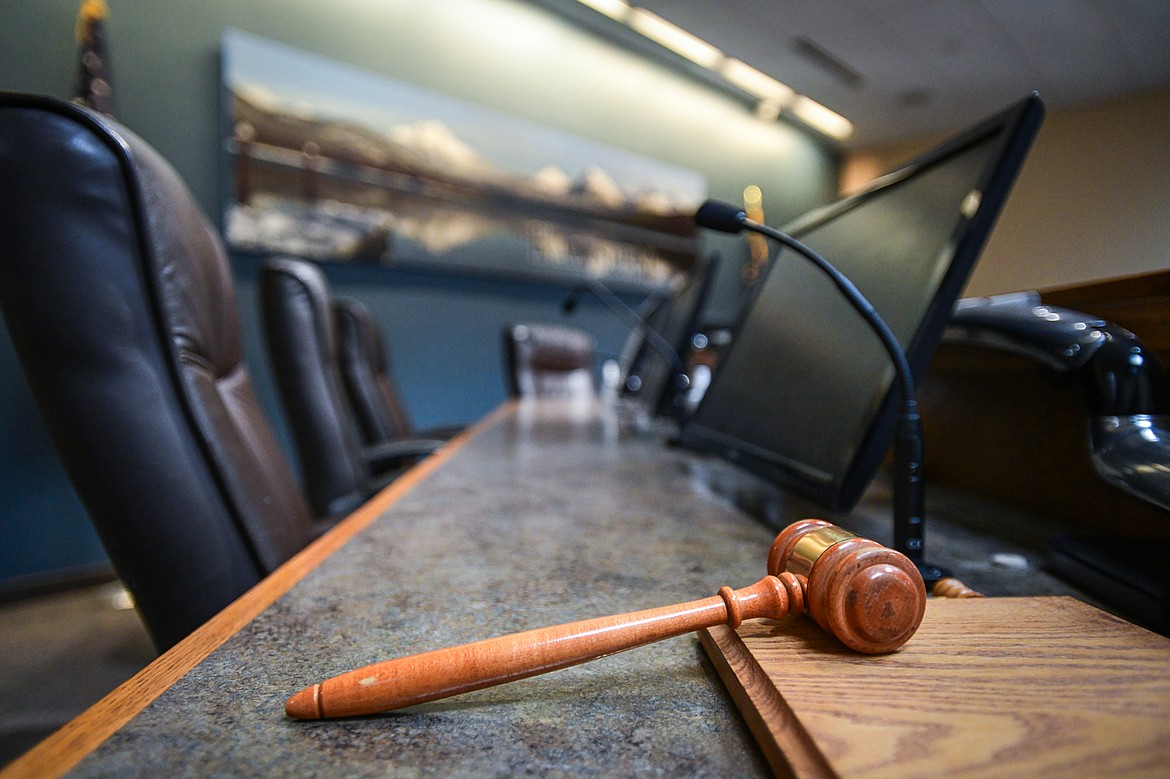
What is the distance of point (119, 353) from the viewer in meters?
0.55

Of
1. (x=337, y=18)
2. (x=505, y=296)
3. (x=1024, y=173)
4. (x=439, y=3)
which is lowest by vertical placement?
(x=505, y=296)

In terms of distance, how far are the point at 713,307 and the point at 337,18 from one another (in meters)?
3.30

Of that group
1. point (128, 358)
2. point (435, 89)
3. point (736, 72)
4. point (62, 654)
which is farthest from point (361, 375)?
point (736, 72)

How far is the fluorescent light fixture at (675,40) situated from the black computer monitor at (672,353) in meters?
2.34

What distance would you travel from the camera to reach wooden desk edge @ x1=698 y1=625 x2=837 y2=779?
0.70 ft

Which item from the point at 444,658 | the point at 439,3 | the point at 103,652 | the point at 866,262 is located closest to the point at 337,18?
the point at 439,3

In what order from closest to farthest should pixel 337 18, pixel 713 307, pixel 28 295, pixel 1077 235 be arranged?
pixel 28 295 < pixel 1077 235 < pixel 337 18 < pixel 713 307

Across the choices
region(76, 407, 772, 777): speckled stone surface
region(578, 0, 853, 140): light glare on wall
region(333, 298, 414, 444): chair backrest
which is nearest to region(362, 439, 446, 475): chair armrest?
region(333, 298, 414, 444): chair backrest

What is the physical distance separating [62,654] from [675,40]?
4.44 metres

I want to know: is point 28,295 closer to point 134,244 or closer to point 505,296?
point 134,244

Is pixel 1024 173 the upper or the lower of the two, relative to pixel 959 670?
upper

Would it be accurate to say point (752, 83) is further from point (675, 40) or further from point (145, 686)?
point (145, 686)

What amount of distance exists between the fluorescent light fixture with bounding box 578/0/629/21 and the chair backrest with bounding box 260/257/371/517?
3032 mm

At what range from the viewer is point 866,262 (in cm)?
67
